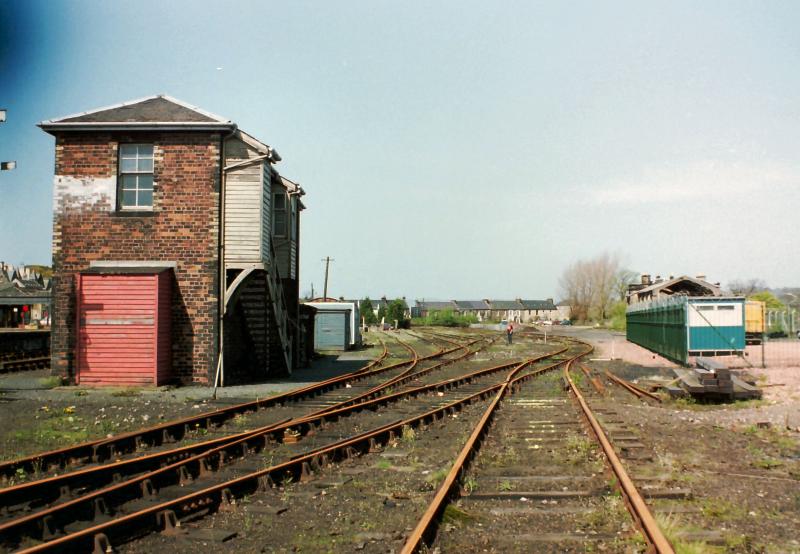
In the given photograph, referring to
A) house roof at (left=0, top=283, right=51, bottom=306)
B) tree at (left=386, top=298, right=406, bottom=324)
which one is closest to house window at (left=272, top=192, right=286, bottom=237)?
house roof at (left=0, top=283, right=51, bottom=306)

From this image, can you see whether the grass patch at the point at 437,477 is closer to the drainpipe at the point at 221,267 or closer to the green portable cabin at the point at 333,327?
the drainpipe at the point at 221,267

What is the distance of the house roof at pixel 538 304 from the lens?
161875 mm

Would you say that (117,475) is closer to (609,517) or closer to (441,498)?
(441,498)

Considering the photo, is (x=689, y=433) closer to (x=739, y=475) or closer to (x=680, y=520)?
(x=739, y=475)

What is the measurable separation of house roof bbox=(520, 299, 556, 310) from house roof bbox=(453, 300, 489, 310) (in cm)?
958

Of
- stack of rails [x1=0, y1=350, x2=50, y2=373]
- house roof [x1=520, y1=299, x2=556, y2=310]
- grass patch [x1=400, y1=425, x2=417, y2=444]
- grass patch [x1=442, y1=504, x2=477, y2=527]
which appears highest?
house roof [x1=520, y1=299, x2=556, y2=310]

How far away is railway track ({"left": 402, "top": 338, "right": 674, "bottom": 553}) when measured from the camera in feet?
16.3

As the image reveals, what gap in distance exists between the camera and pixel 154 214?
1653 cm

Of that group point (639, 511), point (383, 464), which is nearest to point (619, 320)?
point (383, 464)

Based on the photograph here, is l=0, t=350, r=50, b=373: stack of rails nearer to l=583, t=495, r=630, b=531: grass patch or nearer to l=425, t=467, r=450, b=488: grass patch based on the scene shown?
l=425, t=467, r=450, b=488: grass patch

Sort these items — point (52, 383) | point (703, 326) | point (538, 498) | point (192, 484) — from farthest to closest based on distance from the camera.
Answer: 1. point (703, 326)
2. point (52, 383)
3. point (192, 484)
4. point (538, 498)

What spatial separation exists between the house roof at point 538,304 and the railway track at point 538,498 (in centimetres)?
15461

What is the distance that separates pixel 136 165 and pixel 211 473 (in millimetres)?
11384

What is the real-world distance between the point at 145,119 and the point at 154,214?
231 cm
